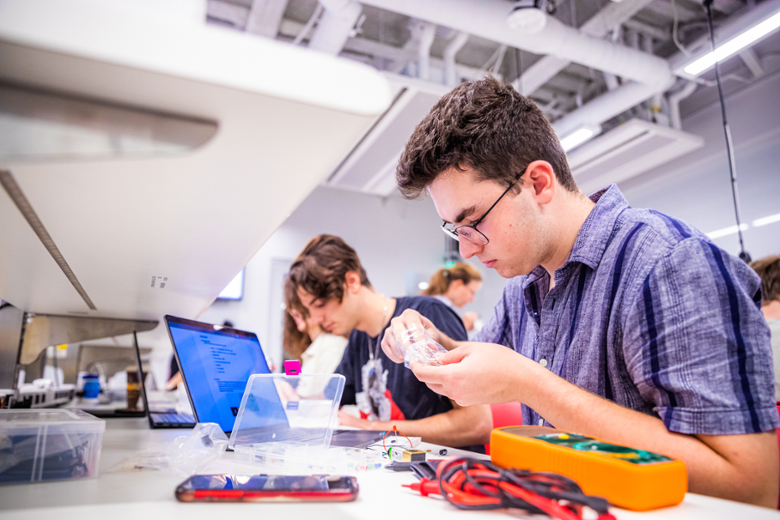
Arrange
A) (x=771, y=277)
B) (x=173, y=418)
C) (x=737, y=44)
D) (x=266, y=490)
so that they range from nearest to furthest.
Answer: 1. (x=266, y=490)
2. (x=173, y=418)
3. (x=771, y=277)
4. (x=737, y=44)

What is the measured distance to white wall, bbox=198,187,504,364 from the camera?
5.09 m

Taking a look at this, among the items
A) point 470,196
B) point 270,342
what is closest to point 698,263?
point 470,196

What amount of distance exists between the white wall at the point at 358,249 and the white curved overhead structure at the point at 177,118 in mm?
4337

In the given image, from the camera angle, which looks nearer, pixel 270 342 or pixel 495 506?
pixel 495 506

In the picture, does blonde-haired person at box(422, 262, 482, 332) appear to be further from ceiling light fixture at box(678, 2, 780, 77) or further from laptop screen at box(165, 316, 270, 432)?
laptop screen at box(165, 316, 270, 432)

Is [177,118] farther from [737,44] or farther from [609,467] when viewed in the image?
[737,44]

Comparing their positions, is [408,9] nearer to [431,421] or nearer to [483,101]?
[483,101]

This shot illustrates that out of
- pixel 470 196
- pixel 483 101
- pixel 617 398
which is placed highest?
pixel 483 101

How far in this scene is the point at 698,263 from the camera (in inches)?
29.5

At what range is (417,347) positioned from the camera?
1003 mm

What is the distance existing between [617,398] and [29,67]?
3.13 ft

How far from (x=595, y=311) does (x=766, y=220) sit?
158 inches

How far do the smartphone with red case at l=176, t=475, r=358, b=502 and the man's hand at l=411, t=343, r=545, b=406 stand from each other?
0.26 metres

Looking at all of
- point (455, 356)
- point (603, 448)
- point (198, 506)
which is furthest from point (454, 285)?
point (198, 506)
